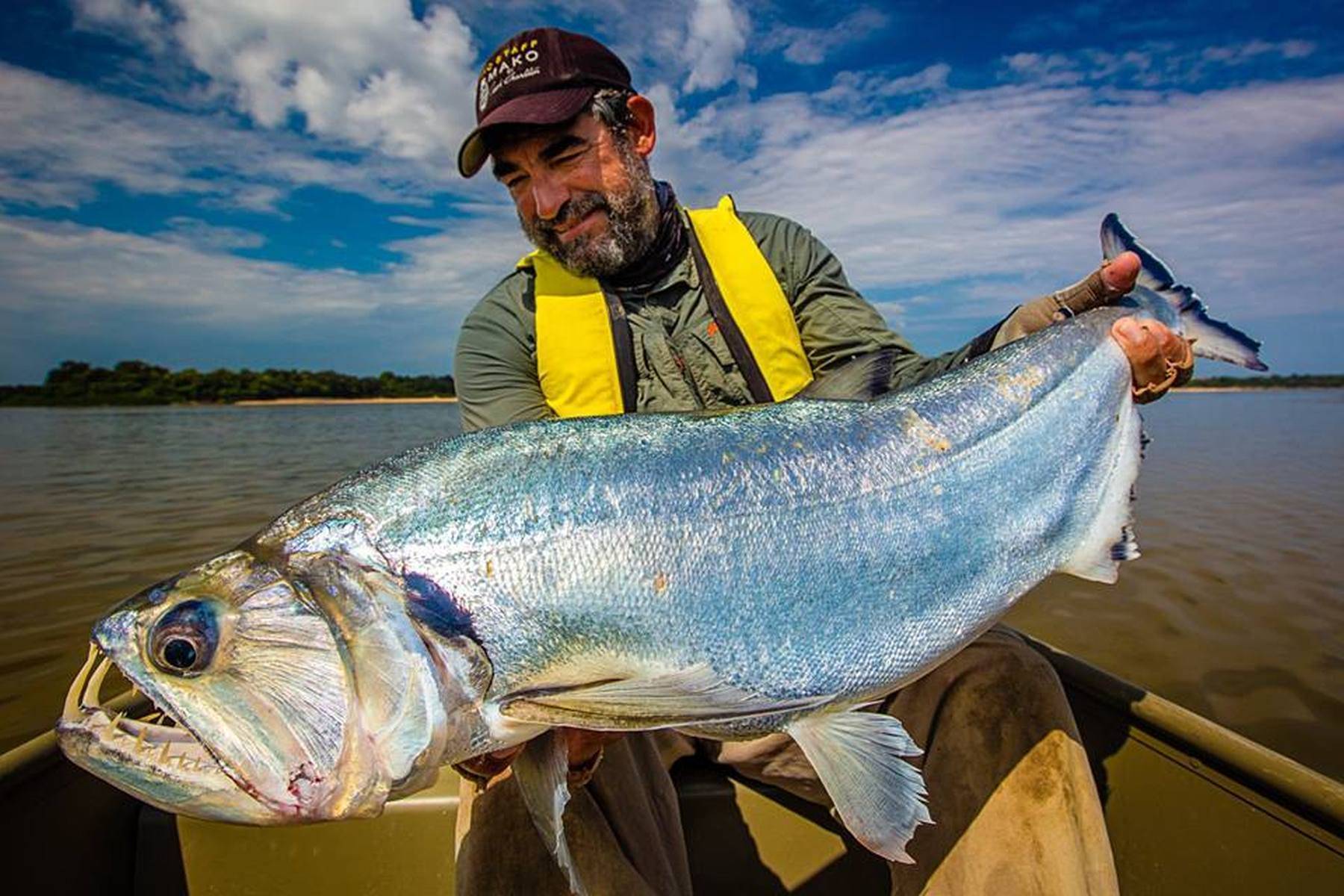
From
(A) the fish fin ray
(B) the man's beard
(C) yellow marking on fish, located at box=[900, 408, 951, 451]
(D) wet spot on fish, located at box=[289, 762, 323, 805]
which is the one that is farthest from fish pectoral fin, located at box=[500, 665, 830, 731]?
(B) the man's beard

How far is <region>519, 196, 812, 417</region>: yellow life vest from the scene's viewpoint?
3.54 meters

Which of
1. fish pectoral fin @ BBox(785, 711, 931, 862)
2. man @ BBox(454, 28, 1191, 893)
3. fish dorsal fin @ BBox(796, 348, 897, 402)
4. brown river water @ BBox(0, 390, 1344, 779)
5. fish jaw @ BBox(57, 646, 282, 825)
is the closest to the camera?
fish jaw @ BBox(57, 646, 282, 825)

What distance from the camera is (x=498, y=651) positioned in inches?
71.6

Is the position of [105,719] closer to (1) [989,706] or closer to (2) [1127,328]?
(1) [989,706]

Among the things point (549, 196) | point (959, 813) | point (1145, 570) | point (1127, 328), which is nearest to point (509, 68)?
point (549, 196)

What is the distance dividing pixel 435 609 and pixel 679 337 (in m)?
2.15

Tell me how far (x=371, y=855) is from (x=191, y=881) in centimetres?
70

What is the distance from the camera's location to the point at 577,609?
6.10 feet

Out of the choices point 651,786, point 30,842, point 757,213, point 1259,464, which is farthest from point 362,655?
point 1259,464

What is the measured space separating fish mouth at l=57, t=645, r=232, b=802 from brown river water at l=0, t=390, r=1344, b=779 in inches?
183

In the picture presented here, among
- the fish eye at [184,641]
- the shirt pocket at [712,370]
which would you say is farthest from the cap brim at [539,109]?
the fish eye at [184,641]

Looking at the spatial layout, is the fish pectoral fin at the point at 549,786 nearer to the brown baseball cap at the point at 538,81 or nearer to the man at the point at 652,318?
the man at the point at 652,318

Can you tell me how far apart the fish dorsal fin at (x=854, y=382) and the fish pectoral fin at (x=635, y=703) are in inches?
37.9

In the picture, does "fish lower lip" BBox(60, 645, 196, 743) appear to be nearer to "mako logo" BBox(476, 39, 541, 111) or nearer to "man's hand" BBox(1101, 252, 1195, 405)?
"mako logo" BBox(476, 39, 541, 111)
